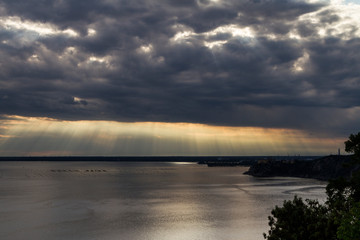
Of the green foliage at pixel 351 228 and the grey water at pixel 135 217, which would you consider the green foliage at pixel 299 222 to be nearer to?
the green foliage at pixel 351 228

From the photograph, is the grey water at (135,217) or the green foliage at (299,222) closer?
the green foliage at (299,222)

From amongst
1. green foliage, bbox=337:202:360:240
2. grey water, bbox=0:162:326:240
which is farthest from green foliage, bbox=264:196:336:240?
grey water, bbox=0:162:326:240

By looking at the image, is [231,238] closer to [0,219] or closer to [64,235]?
[64,235]

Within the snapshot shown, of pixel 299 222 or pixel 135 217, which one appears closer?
pixel 299 222

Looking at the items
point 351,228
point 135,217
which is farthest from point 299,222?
point 135,217

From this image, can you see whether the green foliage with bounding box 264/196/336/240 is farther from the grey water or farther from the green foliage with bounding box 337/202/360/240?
the grey water

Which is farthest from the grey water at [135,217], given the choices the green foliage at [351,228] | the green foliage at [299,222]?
the green foliage at [351,228]

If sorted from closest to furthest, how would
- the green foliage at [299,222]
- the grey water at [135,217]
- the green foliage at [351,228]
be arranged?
1. the green foliage at [351,228]
2. the green foliage at [299,222]
3. the grey water at [135,217]

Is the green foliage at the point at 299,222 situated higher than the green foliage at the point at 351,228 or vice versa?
the green foliage at the point at 351,228

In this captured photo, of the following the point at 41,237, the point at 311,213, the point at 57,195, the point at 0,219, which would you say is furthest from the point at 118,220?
the point at 57,195

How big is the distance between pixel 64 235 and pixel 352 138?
49.3 m

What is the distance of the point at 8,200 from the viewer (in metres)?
117

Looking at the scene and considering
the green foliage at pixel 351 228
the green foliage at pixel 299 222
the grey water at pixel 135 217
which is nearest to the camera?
the green foliage at pixel 351 228

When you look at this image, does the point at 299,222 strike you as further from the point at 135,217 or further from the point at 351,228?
the point at 135,217
